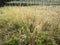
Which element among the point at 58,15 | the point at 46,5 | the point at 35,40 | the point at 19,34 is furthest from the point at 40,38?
the point at 46,5

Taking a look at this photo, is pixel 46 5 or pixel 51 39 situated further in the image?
A: pixel 46 5

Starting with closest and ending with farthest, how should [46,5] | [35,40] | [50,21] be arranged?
[35,40], [50,21], [46,5]

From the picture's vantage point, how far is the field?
762 centimetres

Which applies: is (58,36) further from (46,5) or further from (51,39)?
(46,5)

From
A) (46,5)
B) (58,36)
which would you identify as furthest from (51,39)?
(46,5)

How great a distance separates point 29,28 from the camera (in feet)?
26.0

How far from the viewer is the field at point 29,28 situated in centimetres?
762

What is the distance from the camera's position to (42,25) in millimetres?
8008

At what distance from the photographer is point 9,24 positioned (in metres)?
7.91

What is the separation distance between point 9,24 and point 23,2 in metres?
2.57

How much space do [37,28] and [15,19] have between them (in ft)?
2.68

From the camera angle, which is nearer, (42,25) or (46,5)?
(42,25)

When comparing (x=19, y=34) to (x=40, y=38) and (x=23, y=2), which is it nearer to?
(x=40, y=38)

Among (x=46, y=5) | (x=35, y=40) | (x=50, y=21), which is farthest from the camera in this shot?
(x=46, y=5)
